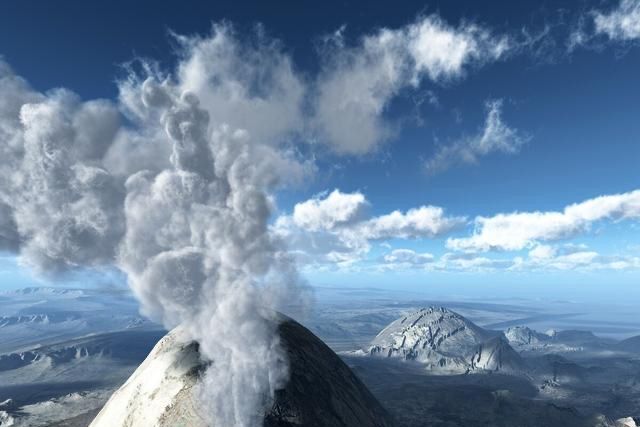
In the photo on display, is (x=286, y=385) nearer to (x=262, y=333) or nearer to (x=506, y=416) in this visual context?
(x=262, y=333)

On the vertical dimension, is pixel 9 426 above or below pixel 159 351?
below

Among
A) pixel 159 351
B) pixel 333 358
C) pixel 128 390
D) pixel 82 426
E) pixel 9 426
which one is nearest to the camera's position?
pixel 128 390

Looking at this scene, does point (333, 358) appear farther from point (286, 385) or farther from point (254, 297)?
point (254, 297)

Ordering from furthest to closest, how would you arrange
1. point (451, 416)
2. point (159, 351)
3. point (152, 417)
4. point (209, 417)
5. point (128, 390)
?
1. point (451, 416)
2. point (159, 351)
3. point (128, 390)
4. point (152, 417)
5. point (209, 417)

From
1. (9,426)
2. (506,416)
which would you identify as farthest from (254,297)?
(506,416)

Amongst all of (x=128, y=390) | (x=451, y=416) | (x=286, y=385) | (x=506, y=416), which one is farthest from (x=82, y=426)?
(x=506, y=416)

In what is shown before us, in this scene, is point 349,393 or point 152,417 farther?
point 349,393

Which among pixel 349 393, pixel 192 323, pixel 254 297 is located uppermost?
pixel 254 297
